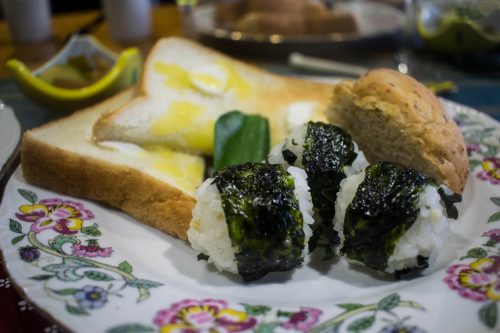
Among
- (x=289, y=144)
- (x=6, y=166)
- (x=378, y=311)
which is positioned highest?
(x=289, y=144)

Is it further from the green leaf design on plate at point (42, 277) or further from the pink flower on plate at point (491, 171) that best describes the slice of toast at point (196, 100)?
the green leaf design on plate at point (42, 277)

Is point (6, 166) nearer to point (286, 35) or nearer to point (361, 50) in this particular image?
point (286, 35)

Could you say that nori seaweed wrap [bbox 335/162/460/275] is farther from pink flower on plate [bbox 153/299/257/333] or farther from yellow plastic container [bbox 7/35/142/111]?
yellow plastic container [bbox 7/35/142/111]

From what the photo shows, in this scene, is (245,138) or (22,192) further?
(245,138)

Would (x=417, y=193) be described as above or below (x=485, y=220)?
above

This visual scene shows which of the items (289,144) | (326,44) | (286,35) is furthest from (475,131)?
(286,35)

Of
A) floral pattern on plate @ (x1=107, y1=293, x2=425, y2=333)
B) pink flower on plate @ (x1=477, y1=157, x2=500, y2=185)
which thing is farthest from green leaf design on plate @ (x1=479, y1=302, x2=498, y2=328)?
pink flower on plate @ (x1=477, y1=157, x2=500, y2=185)

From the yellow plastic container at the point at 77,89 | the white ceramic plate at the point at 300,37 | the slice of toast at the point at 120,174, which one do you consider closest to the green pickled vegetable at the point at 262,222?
the slice of toast at the point at 120,174
